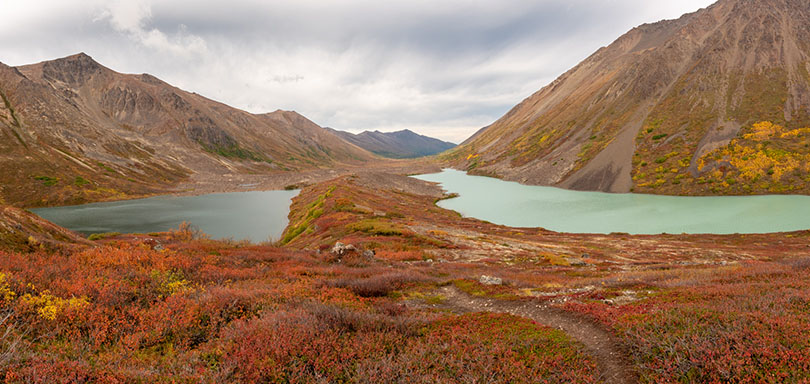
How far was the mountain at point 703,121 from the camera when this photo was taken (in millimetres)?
78456

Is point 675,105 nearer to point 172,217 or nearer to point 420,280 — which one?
point 420,280

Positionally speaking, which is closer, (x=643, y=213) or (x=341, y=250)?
(x=341, y=250)

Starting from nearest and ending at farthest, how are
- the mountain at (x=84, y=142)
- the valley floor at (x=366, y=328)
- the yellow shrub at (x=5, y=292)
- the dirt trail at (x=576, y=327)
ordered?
the valley floor at (x=366, y=328) → the dirt trail at (x=576, y=327) → the yellow shrub at (x=5, y=292) → the mountain at (x=84, y=142)

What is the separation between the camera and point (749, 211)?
5844 centimetres

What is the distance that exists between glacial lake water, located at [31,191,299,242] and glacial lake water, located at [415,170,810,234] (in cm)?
4820

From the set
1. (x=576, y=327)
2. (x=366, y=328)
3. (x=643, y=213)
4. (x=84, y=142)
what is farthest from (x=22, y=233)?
(x=84, y=142)

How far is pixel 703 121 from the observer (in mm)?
100875

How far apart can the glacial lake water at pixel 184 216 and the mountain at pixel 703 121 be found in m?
97.9

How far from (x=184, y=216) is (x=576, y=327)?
84187mm

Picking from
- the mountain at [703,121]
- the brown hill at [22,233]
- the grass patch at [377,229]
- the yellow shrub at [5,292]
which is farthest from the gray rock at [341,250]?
the mountain at [703,121]

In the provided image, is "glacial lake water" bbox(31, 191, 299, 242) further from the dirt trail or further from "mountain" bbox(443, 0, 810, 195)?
"mountain" bbox(443, 0, 810, 195)

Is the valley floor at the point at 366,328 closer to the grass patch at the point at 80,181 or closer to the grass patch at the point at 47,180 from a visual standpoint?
the grass patch at the point at 47,180

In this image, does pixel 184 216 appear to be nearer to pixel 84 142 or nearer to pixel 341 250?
pixel 341 250

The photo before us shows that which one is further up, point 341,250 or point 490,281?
point 490,281
